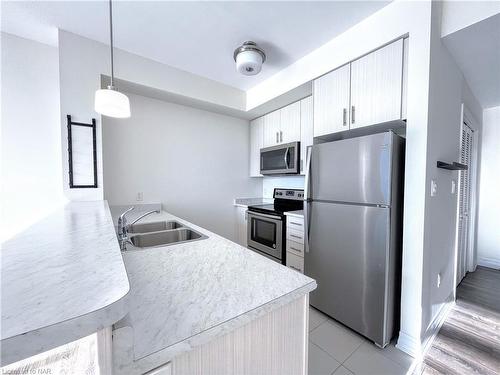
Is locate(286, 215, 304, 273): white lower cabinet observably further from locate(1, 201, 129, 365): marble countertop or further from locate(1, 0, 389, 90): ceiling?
locate(1, 201, 129, 365): marble countertop

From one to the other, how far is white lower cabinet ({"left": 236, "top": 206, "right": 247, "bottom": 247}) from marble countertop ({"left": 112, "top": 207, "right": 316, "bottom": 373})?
82.1 inches

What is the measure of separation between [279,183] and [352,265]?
1.91 m

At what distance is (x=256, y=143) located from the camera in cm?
343

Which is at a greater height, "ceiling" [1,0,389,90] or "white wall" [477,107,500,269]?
"ceiling" [1,0,389,90]

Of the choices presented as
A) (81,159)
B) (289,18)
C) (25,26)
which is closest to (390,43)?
(289,18)

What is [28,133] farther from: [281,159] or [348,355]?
[348,355]

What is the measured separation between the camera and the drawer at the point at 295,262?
2.21 metres

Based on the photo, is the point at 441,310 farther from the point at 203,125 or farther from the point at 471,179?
the point at 203,125

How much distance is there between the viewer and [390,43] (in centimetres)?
162

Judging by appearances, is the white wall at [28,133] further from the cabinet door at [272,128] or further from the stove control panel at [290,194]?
the stove control panel at [290,194]

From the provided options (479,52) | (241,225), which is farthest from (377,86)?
(241,225)

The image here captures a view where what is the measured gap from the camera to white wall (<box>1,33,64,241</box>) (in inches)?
73.7

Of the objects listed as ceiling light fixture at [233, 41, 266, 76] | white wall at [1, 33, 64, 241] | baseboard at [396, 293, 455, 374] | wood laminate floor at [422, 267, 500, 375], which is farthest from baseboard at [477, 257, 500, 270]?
white wall at [1, 33, 64, 241]

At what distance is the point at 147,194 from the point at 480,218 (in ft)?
15.8
